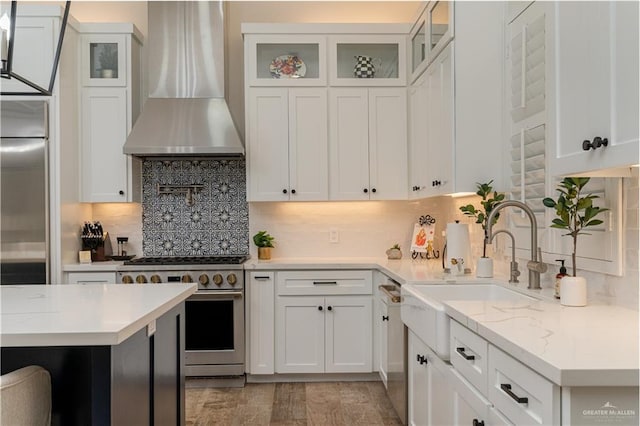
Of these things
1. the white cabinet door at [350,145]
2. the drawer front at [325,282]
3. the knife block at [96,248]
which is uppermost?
the white cabinet door at [350,145]

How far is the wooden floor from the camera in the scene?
338 centimetres

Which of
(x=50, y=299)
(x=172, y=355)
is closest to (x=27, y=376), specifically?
(x=50, y=299)

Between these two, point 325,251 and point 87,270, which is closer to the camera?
point 87,270

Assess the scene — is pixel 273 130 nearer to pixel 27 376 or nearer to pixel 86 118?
pixel 86 118

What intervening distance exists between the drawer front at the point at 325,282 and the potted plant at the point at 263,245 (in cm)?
38

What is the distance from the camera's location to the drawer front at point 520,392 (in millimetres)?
1244

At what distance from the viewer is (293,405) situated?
12.0 ft

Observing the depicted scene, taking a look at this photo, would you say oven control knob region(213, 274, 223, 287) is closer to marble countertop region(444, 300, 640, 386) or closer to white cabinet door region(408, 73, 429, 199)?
white cabinet door region(408, 73, 429, 199)

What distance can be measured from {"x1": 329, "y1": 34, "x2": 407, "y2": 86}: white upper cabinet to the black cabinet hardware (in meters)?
2.86

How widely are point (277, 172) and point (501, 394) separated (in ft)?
9.96

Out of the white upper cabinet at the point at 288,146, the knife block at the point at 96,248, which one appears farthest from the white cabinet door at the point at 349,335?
the knife block at the point at 96,248

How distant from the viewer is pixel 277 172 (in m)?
4.32

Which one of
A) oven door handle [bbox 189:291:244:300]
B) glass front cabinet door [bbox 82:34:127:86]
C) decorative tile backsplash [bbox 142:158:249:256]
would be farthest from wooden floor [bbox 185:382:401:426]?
glass front cabinet door [bbox 82:34:127:86]

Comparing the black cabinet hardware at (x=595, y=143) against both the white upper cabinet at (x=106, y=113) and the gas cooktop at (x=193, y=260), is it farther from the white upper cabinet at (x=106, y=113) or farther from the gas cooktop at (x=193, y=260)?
the white upper cabinet at (x=106, y=113)
